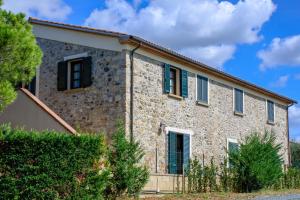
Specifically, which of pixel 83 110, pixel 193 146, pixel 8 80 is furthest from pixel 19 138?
pixel 193 146

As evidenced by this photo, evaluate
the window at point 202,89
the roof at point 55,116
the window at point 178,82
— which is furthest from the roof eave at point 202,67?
the roof at point 55,116

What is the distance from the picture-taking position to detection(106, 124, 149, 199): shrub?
14.5 m

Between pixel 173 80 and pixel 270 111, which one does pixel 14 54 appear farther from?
pixel 270 111

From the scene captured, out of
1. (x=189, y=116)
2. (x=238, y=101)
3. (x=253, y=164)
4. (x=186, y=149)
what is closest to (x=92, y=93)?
(x=189, y=116)

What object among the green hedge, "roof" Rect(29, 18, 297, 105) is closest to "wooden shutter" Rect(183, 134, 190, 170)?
"roof" Rect(29, 18, 297, 105)

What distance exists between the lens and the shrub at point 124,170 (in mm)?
14508

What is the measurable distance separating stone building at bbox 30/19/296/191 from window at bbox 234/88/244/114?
1.67 m

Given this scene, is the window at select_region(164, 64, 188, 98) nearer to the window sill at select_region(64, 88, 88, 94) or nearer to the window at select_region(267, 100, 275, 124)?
the window sill at select_region(64, 88, 88, 94)

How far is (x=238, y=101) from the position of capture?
2545cm

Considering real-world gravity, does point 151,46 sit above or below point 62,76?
above

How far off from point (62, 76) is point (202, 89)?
20.5ft

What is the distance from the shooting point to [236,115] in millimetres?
25219

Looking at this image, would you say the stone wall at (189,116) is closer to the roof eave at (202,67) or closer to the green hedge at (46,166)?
the roof eave at (202,67)

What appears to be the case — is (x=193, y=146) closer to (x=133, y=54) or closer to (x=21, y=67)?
(x=133, y=54)
